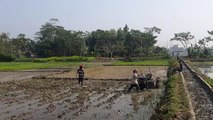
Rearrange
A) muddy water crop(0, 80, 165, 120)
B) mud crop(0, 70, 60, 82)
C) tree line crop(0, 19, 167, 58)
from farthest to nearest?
1. tree line crop(0, 19, 167, 58)
2. mud crop(0, 70, 60, 82)
3. muddy water crop(0, 80, 165, 120)

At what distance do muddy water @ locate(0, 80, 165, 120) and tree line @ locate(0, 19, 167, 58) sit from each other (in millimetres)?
53086

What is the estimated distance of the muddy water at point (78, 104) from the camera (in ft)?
39.7

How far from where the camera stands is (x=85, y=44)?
80312 mm

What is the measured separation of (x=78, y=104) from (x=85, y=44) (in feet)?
217

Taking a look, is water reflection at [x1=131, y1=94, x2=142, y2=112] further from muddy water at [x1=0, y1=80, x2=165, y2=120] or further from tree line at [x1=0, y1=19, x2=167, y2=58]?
tree line at [x1=0, y1=19, x2=167, y2=58]

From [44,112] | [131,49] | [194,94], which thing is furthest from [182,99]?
[131,49]

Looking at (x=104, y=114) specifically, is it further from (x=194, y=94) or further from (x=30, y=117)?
(x=194, y=94)

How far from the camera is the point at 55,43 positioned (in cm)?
7519

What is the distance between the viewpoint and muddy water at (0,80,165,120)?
1209cm

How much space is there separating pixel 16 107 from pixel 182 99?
6356 millimetres

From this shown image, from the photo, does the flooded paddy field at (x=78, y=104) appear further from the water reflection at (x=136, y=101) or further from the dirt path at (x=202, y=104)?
the dirt path at (x=202, y=104)

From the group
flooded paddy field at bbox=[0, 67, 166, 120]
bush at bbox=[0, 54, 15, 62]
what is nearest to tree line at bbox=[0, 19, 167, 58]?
bush at bbox=[0, 54, 15, 62]

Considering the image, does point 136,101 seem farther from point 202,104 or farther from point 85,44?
point 85,44

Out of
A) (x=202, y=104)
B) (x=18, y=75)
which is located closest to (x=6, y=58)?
(x=18, y=75)
